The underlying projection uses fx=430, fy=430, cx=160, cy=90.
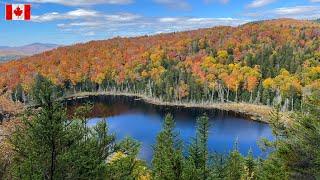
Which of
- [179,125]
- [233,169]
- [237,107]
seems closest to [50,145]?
[233,169]

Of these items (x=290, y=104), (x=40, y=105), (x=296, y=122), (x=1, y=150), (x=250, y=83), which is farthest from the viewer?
(x=250, y=83)

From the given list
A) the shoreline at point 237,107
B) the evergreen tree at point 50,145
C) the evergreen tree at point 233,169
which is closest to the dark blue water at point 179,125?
the shoreline at point 237,107

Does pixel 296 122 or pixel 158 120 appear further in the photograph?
pixel 158 120

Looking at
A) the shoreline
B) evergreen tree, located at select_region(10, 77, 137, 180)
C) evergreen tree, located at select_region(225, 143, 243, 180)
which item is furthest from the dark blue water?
evergreen tree, located at select_region(10, 77, 137, 180)

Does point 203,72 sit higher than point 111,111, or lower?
higher

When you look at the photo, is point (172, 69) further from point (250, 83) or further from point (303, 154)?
point (303, 154)

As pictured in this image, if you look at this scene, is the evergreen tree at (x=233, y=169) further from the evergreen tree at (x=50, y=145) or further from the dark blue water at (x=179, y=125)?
Answer: the dark blue water at (x=179, y=125)

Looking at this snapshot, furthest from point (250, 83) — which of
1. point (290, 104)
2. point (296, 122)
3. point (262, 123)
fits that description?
point (296, 122)

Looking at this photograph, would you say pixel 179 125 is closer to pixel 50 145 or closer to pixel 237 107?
pixel 237 107
